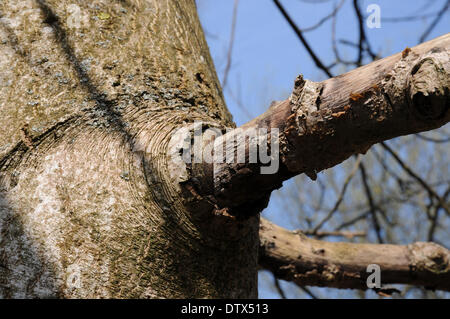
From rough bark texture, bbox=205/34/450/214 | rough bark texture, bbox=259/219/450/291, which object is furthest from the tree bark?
rough bark texture, bbox=259/219/450/291

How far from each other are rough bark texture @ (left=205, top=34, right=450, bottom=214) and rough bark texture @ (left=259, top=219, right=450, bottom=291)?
2.36 feet

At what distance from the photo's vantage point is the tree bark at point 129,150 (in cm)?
88

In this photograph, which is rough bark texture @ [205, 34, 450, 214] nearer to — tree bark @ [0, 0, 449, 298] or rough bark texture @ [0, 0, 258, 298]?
tree bark @ [0, 0, 449, 298]

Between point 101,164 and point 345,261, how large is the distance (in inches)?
41.4

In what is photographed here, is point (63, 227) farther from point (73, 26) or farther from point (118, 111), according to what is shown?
point (73, 26)

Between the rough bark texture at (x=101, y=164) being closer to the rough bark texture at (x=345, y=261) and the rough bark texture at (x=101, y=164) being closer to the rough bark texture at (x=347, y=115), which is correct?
the rough bark texture at (x=347, y=115)

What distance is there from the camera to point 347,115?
33.0 inches

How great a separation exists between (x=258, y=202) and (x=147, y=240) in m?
0.26

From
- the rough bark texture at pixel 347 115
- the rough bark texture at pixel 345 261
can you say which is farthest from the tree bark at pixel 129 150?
the rough bark texture at pixel 345 261

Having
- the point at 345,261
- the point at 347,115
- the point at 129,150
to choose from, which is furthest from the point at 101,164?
the point at 345,261

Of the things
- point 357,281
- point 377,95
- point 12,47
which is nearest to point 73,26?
point 12,47

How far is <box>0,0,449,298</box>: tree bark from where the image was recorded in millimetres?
881

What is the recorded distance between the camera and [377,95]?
802mm
